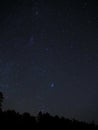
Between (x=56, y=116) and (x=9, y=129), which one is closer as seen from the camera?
(x=9, y=129)

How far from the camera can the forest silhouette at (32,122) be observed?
1515 inches

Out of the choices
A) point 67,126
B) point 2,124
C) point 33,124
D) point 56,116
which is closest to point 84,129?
point 67,126

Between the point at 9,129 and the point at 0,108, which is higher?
the point at 0,108

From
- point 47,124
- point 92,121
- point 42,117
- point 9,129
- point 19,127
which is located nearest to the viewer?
point 9,129

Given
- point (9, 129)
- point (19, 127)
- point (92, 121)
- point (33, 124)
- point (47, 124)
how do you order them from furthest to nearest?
point (92, 121), point (47, 124), point (33, 124), point (19, 127), point (9, 129)

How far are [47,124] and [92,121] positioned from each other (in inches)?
729

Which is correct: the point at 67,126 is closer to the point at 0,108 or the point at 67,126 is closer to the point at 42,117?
the point at 42,117

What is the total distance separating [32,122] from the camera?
144 ft

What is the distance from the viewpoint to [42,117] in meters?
50.8

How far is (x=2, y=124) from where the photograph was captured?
119 ft

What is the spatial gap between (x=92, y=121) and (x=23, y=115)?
20.7 metres

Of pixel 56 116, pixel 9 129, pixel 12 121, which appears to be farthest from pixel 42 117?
pixel 9 129

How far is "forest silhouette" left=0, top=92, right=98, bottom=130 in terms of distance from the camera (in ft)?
126

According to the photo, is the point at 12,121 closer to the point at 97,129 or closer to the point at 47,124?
the point at 47,124
